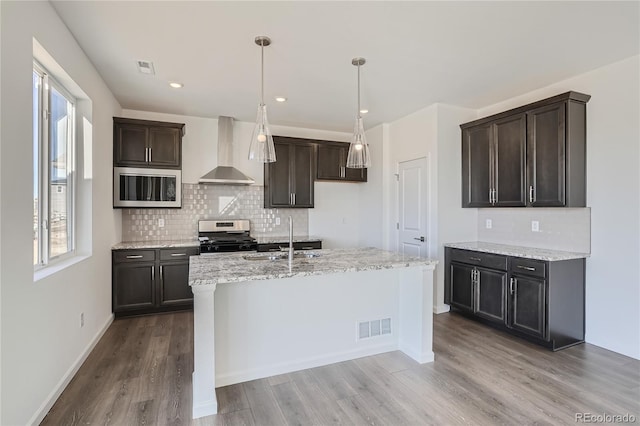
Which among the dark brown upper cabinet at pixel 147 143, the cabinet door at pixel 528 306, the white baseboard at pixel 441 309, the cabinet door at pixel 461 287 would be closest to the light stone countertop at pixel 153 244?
the dark brown upper cabinet at pixel 147 143

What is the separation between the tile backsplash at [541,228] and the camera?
3.38m

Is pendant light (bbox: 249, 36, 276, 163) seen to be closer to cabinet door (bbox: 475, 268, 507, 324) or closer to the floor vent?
the floor vent

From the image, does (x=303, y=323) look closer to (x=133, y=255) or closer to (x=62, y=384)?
(x=62, y=384)

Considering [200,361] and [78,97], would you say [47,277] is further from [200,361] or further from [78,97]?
[78,97]

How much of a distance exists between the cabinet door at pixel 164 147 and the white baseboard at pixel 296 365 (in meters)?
2.97

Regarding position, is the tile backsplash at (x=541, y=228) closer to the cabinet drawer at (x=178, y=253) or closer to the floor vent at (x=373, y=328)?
the floor vent at (x=373, y=328)

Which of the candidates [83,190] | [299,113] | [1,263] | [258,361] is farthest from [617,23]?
[83,190]

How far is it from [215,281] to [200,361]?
56 cm

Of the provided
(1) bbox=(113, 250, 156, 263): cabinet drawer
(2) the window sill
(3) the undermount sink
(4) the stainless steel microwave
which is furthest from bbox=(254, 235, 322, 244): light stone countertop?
(2) the window sill

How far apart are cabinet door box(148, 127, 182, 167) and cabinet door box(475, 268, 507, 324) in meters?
4.06

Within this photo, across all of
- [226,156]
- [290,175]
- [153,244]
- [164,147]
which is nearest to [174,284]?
[153,244]

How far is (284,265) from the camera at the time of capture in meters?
2.59

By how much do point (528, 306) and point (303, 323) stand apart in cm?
225

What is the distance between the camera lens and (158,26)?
2.47 metres
